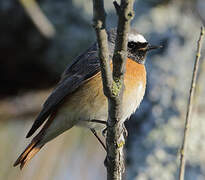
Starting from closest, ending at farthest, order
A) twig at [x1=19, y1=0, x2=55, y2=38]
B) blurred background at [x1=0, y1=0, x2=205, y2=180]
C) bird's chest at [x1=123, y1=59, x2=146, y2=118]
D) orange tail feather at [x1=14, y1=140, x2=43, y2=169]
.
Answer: bird's chest at [x1=123, y1=59, x2=146, y2=118]
orange tail feather at [x1=14, y1=140, x2=43, y2=169]
blurred background at [x1=0, y1=0, x2=205, y2=180]
twig at [x1=19, y1=0, x2=55, y2=38]

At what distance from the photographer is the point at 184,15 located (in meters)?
6.06

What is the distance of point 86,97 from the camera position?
13.0ft

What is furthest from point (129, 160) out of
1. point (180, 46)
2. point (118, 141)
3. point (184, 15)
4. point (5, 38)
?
point (118, 141)

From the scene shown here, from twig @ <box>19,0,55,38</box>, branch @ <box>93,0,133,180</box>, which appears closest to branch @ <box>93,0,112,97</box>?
branch @ <box>93,0,133,180</box>

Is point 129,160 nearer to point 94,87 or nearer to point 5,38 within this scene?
point 94,87

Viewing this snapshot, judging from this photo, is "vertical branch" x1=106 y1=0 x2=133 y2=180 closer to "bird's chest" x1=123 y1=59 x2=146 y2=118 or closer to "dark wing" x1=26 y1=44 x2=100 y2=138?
"bird's chest" x1=123 y1=59 x2=146 y2=118

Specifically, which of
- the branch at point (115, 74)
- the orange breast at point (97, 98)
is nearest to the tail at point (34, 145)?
the orange breast at point (97, 98)

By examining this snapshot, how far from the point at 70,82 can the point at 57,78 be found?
2668mm

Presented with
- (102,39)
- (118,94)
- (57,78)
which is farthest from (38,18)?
(102,39)

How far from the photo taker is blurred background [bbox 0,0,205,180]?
17.6ft

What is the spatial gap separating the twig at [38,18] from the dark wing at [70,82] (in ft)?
5.63

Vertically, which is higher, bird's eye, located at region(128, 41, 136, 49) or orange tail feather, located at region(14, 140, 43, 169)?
bird's eye, located at region(128, 41, 136, 49)

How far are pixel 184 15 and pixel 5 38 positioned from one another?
2.29 metres

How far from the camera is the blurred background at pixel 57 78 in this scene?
538 centimetres
